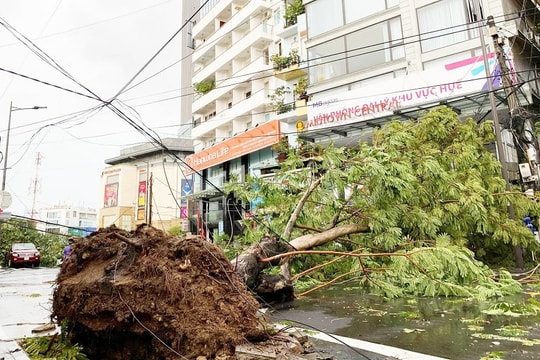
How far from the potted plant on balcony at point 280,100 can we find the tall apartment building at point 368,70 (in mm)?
101

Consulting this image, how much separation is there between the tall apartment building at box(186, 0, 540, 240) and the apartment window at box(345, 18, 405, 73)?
46 millimetres

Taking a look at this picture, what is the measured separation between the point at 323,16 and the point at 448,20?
250 inches

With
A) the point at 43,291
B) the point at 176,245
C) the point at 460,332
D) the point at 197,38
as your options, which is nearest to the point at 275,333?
the point at 176,245

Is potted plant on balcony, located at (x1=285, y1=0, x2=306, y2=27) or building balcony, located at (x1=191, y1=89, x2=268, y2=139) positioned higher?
potted plant on balcony, located at (x1=285, y1=0, x2=306, y2=27)

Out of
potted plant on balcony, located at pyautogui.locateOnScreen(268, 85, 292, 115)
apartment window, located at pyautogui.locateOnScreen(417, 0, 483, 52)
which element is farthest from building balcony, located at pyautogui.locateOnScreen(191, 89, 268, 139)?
apartment window, located at pyautogui.locateOnScreen(417, 0, 483, 52)

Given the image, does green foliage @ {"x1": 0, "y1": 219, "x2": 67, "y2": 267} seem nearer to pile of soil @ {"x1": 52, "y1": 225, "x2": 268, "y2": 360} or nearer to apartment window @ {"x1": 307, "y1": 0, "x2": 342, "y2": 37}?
apartment window @ {"x1": 307, "y1": 0, "x2": 342, "y2": 37}

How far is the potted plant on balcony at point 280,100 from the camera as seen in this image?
70.5ft

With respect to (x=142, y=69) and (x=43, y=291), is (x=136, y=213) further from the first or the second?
(x=142, y=69)

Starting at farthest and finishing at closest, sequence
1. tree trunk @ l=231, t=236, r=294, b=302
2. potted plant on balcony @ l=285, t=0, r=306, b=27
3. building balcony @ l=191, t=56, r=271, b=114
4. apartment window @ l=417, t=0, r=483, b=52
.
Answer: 1. building balcony @ l=191, t=56, r=271, b=114
2. potted plant on balcony @ l=285, t=0, r=306, b=27
3. apartment window @ l=417, t=0, r=483, b=52
4. tree trunk @ l=231, t=236, r=294, b=302

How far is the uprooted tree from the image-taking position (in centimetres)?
681

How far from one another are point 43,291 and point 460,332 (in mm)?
9743

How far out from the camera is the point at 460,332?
4.24 m

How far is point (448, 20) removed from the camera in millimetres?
14844

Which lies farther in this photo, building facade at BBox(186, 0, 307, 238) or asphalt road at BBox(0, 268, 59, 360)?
building facade at BBox(186, 0, 307, 238)
